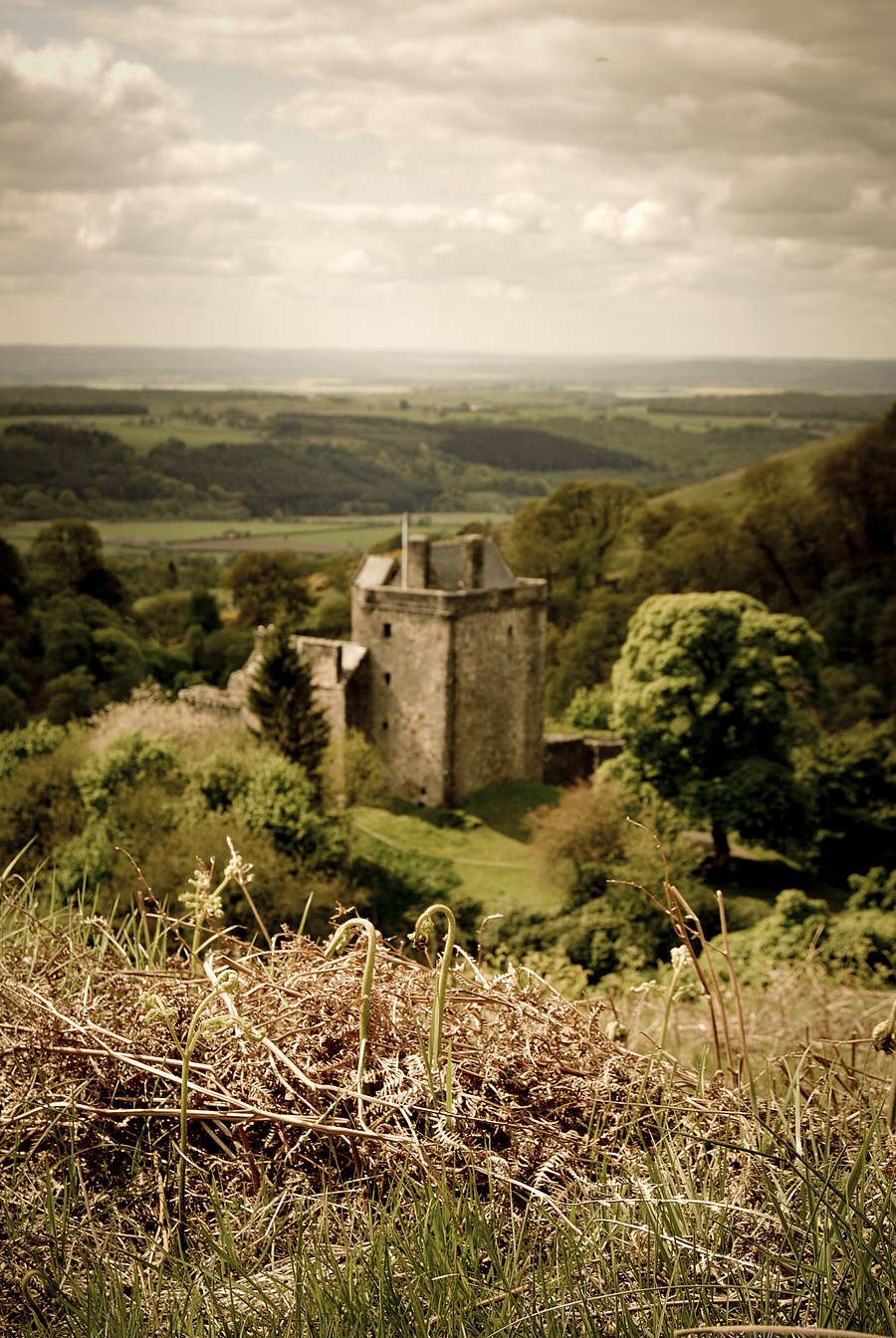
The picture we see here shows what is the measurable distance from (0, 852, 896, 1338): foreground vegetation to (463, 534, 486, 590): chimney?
2838cm

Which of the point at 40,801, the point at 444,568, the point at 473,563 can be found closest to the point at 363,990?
the point at 40,801

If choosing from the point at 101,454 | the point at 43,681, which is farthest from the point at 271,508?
the point at 43,681

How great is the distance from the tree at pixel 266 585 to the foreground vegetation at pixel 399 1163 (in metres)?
41.6

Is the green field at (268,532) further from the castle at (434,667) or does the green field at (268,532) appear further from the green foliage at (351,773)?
the green foliage at (351,773)

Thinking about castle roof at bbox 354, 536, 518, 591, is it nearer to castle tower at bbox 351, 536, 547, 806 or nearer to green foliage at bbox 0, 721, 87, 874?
castle tower at bbox 351, 536, 547, 806

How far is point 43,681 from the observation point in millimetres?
34188

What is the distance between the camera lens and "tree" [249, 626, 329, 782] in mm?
25969

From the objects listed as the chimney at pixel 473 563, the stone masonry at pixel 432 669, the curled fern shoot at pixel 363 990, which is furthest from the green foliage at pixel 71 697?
the curled fern shoot at pixel 363 990

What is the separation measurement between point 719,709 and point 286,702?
956 cm

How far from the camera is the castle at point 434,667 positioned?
29.4m

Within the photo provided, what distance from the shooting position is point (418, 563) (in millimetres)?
30125

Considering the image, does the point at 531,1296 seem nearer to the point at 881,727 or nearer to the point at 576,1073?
the point at 576,1073

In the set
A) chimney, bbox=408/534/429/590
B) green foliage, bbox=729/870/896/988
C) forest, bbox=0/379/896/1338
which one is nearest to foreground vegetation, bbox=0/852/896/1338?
forest, bbox=0/379/896/1338

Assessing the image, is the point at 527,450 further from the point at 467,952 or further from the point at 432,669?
the point at 467,952
